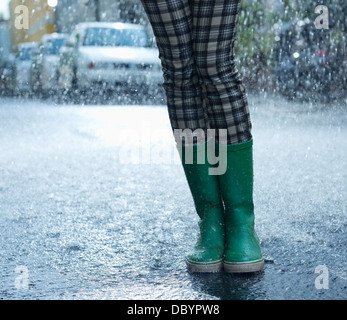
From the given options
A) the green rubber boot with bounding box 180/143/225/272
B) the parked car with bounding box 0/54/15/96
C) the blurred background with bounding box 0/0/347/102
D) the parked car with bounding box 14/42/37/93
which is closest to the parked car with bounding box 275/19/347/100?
the blurred background with bounding box 0/0/347/102

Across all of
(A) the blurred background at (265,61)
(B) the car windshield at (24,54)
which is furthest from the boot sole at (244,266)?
(B) the car windshield at (24,54)

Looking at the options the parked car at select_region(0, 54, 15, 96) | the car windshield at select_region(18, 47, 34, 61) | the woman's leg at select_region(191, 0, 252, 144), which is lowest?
the parked car at select_region(0, 54, 15, 96)

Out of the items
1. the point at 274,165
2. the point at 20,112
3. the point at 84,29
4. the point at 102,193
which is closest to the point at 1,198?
the point at 102,193

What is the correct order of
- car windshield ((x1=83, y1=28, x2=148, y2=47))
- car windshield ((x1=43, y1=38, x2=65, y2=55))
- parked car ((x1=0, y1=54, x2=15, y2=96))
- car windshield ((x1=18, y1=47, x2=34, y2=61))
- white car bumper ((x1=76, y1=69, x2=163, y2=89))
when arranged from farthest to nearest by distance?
1. car windshield ((x1=18, y1=47, x2=34, y2=61))
2. car windshield ((x1=43, y1=38, x2=65, y2=55))
3. parked car ((x1=0, y1=54, x2=15, y2=96))
4. car windshield ((x1=83, y1=28, x2=148, y2=47))
5. white car bumper ((x1=76, y1=69, x2=163, y2=89))

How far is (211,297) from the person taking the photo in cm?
177

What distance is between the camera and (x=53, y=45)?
1581 cm

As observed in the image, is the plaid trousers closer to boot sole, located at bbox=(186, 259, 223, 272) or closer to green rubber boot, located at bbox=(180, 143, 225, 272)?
green rubber boot, located at bbox=(180, 143, 225, 272)

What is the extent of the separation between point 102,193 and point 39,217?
53 centimetres

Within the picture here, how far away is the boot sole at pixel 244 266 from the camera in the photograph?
197 cm

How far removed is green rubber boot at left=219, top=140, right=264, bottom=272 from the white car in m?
8.04

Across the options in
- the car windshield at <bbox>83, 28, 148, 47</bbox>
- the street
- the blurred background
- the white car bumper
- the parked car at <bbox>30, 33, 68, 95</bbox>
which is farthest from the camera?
the parked car at <bbox>30, 33, 68, 95</bbox>

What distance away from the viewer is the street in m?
1.88

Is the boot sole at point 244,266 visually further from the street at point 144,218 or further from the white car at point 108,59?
the white car at point 108,59

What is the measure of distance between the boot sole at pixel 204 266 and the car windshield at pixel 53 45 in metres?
13.4
